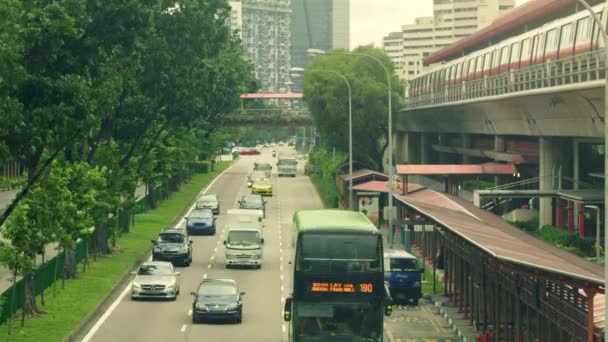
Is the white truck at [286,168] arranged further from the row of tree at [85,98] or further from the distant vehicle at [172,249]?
the distant vehicle at [172,249]

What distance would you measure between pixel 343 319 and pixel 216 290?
37.3ft

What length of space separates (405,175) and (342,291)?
33009 millimetres

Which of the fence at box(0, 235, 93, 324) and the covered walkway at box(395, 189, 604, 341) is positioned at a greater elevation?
the covered walkway at box(395, 189, 604, 341)

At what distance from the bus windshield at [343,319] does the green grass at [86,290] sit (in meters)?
8.37

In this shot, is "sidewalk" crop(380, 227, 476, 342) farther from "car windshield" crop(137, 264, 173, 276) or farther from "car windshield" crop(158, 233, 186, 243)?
"car windshield" crop(158, 233, 186, 243)

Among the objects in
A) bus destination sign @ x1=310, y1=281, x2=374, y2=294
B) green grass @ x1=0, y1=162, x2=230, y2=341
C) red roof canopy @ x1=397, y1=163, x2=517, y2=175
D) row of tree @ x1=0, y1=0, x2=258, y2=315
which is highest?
row of tree @ x1=0, y1=0, x2=258, y2=315

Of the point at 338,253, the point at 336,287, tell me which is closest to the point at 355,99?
the point at 338,253

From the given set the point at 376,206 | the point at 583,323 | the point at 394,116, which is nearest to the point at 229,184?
the point at 394,116

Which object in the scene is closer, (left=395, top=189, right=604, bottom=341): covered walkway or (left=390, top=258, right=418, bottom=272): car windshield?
(left=395, top=189, right=604, bottom=341): covered walkway

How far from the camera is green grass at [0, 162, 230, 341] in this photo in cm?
3541

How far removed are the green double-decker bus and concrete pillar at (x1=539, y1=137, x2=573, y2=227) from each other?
32.1 metres

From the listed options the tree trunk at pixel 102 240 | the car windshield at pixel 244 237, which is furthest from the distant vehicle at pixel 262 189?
the car windshield at pixel 244 237

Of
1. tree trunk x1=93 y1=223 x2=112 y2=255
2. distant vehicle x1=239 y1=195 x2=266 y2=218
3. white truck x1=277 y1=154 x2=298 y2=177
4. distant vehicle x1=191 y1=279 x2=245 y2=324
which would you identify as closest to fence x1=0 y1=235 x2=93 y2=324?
tree trunk x1=93 y1=223 x2=112 y2=255

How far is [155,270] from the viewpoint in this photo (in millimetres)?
45906
